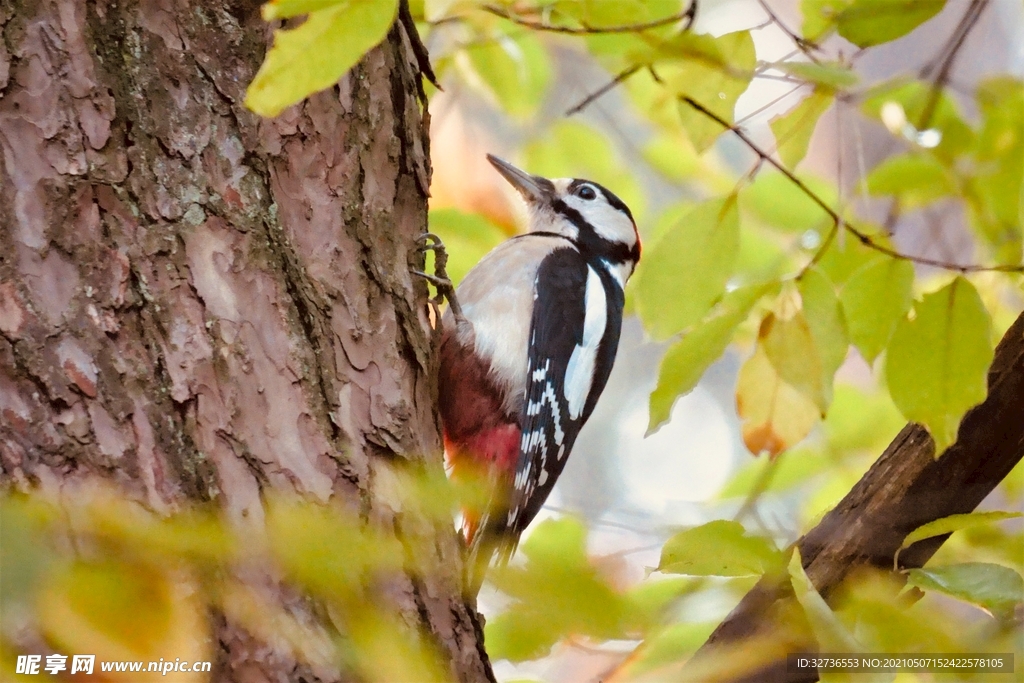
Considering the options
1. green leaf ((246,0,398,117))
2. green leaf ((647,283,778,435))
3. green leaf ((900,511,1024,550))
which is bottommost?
green leaf ((900,511,1024,550))

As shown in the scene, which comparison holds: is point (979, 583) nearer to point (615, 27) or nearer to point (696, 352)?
point (696, 352)

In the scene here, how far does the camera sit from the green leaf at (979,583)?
3.41 ft

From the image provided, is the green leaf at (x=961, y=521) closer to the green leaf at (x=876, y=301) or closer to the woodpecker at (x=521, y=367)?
the green leaf at (x=876, y=301)

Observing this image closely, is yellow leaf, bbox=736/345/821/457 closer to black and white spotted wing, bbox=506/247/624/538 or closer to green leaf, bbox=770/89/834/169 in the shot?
green leaf, bbox=770/89/834/169

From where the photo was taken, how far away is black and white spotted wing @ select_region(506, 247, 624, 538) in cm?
219

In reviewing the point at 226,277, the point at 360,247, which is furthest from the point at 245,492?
the point at 360,247

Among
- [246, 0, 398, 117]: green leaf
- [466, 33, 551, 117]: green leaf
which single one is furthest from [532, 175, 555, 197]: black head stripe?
[246, 0, 398, 117]: green leaf

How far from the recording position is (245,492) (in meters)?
1.17

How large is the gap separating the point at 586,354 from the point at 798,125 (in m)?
1.14

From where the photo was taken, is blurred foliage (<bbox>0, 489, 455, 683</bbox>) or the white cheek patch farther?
the white cheek patch

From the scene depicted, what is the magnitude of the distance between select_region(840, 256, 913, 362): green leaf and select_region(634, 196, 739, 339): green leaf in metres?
0.21

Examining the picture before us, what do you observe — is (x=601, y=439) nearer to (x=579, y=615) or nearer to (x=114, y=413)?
(x=114, y=413)

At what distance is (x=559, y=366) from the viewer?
2336mm

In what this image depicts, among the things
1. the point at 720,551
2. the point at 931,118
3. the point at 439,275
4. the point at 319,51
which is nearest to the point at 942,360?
the point at 720,551
